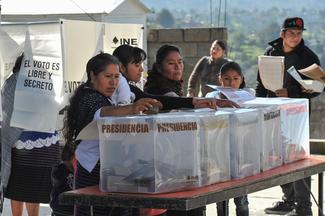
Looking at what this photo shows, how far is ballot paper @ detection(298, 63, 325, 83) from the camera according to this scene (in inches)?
264

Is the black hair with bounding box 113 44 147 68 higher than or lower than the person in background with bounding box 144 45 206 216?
higher

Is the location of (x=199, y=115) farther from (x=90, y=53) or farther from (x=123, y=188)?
(x=90, y=53)

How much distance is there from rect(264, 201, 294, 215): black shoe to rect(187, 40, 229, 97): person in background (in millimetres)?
2003

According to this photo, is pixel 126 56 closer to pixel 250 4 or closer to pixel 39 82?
pixel 39 82

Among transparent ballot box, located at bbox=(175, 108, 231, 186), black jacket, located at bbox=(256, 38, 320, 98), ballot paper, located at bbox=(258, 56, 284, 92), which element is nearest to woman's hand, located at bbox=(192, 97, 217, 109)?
transparent ballot box, located at bbox=(175, 108, 231, 186)

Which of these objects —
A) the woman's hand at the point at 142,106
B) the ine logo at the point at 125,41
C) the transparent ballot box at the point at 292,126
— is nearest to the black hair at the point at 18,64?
the ine logo at the point at 125,41

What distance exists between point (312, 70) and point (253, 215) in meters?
1.60

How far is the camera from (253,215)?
295 inches

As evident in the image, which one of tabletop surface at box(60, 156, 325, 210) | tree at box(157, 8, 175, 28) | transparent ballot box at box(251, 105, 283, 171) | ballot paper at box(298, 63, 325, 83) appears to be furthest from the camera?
tree at box(157, 8, 175, 28)

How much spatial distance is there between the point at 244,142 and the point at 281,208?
3279 mm

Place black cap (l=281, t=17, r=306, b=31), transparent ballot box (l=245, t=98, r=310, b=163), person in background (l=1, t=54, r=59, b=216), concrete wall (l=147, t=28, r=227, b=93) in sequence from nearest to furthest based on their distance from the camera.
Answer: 1. transparent ballot box (l=245, t=98, r=310, b=163)
2. person in background (l=1, t=54, r=59, b=216)
3. black cap (l=281, t=17, r=306, b=31)
4. concrete wall (l=147, t=28, r=227, b=93)

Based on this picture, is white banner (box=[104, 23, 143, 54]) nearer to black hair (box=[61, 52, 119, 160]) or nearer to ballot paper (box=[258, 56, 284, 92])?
ballot paper (box=[258, 56, 284, 92])

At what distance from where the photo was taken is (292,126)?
4914 mm

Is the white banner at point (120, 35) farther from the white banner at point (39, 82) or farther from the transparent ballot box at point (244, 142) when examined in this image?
the transparent ballot box at point (244, 142)
